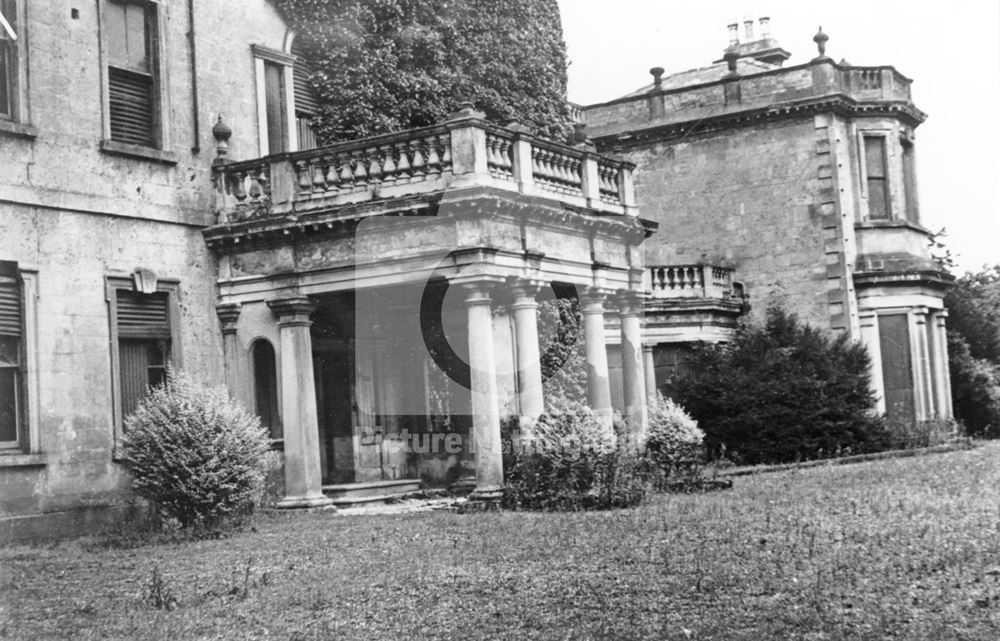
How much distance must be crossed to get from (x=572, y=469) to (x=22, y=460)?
687 cm

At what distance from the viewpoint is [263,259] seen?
18.5 metres

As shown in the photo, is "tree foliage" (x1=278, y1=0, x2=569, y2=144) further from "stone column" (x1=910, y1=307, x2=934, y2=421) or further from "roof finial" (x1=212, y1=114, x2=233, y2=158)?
"stone column" (x1=910, y1=307, x2=934, y2=421)

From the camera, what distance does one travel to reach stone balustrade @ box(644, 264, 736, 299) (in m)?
30.5

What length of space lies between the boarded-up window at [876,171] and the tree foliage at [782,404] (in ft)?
20.2

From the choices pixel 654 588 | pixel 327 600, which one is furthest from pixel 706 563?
pixel 327 600

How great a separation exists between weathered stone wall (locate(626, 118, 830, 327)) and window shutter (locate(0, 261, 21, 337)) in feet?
69.4

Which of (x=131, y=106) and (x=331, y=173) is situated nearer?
(x=131, y=106)

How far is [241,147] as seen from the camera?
1938cm

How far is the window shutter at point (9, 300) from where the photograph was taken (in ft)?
52.2

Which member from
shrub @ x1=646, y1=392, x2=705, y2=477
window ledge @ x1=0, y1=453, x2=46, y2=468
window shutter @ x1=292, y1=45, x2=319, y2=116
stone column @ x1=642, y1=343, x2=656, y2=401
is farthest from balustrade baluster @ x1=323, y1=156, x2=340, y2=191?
stone column @ x1=642, y1=343, x2=656, y2=401

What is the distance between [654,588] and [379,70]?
13.1 metres

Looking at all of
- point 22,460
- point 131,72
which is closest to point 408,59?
point 131,72

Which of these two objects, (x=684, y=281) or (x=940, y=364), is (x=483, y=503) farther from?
(x=940, y=364)

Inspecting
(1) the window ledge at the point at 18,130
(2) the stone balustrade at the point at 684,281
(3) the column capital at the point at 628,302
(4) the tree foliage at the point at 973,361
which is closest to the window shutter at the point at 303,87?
(1) the window ledge at the point at 18,130
